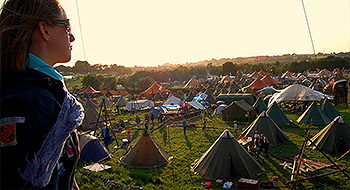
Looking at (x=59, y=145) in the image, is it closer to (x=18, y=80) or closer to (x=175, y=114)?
(x=18, y=80)

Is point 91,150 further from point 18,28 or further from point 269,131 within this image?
point 18,28

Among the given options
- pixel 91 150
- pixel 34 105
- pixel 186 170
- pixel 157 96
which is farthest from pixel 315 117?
pixel 157 96

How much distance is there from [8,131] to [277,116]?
2174 cm

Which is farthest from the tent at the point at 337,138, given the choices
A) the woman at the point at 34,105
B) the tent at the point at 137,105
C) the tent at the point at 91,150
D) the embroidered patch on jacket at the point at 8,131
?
the tent at the point at 137,105

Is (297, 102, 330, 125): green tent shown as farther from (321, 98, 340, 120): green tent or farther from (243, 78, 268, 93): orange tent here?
(243, 78, 268, 93): orange tent

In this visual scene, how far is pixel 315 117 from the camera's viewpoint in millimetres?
19609

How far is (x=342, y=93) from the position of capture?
1034 inches

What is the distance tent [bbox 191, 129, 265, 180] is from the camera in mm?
10500

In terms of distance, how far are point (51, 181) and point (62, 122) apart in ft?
0.92

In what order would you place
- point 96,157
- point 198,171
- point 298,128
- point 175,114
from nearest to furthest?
point 198,171 < point 96,157 < point 298,128 < point 175,114

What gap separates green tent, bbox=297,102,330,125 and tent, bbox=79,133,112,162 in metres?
16.4

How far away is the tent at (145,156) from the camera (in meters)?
12.3

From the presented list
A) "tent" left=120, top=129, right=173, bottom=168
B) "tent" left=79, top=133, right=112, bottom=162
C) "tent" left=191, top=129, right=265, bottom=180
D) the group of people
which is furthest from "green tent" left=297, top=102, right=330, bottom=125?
"tent" left=79, top=133, right=112, bottom=162

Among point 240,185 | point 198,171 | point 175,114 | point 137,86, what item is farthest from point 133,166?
point 137,86
